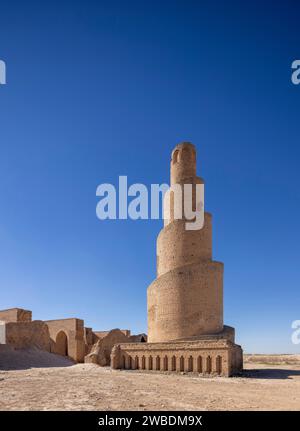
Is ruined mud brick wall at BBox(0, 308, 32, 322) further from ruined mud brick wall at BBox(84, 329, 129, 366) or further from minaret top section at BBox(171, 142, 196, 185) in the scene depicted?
minaret top section at BBox(171, 142, 196, 185)

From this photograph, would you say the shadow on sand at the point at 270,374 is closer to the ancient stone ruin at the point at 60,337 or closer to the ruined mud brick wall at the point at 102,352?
the ruined mud brick wall at the point at 102,352

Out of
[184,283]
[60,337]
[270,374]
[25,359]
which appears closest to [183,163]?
[184,283]

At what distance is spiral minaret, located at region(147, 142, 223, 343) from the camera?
22156 mm

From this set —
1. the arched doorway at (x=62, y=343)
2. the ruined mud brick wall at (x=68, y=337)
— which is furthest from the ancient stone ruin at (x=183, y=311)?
the arched doorway at (x=62, y=343)

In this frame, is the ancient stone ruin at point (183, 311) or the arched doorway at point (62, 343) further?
the arched doorway at point (62, 343)

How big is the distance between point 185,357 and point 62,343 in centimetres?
2311

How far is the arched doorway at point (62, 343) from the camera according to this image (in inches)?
1480

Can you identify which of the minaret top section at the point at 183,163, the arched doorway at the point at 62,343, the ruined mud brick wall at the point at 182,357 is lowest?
the arched doorway at the point at 62,343

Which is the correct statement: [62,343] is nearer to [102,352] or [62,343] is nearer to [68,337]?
[68,337]

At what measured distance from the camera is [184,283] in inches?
893

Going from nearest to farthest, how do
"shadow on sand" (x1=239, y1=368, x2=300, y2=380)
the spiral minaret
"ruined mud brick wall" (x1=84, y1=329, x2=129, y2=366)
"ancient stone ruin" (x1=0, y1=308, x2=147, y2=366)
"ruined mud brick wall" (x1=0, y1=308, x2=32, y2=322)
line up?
"shadow on sand" (x1=239, y1=368, x2=300, y2=380) → the spiral minaret → "ruined mud brick wall" (x1=84, y1=329, x2=129, y2=366) → "ancient stone ruin" (x1=0, y1=308, x2=147, y2=366) → "ruined mud brick wall" (x1=0, y1=308, x2=32, y2=322)

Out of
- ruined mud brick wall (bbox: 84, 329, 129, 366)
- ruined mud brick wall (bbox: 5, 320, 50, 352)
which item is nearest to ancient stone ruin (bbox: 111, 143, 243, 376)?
ruined mud brick wall (bbox: 84, 329, 129, 366)
